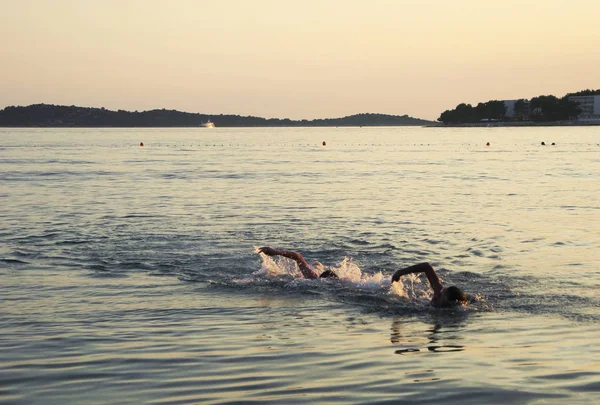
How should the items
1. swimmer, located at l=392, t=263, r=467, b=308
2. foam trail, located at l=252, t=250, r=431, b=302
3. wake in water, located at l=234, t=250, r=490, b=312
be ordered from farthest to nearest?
1. foam trail, located at l=252, t=250, r=431, b=302
2. wake in water, located at l=234, t=250, r=490, b=312
3. swimmer, located at l=392, t=263, r=467, b=308

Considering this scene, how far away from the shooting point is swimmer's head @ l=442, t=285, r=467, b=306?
13078 millimetres

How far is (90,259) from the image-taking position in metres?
19.0

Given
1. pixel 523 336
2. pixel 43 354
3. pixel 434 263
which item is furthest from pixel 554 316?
pixel 43 354

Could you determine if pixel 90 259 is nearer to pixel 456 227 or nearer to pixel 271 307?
pixel 271 307

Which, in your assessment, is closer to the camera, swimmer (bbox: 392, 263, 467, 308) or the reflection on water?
the reflection on water

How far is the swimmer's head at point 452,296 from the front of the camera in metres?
13.1

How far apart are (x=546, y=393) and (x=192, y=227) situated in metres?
17.9

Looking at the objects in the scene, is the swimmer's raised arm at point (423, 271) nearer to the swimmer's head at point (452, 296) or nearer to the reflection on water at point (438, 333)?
the swimmer's head at point (452, 296)

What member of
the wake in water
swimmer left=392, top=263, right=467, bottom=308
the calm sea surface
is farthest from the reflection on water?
the wake in water

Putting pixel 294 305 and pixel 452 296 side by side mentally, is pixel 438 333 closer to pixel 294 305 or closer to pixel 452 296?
pixel 452 296

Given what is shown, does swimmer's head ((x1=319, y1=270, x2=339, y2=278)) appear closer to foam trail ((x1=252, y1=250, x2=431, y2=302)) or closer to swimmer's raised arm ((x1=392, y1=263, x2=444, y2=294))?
foam trail ((x1=252, y1=250, x2=431, y2=302))

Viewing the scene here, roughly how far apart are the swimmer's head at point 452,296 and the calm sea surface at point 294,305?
0.67 feet

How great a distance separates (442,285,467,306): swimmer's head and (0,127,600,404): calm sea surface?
20 cm

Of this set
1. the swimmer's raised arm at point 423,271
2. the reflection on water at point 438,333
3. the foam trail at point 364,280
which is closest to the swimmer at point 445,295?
the swimmer's raised arm at point 423,271
